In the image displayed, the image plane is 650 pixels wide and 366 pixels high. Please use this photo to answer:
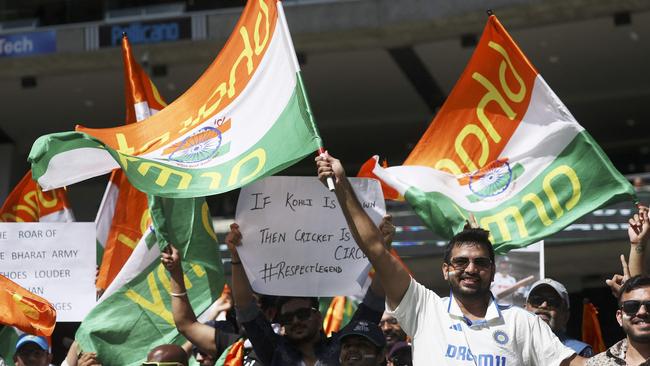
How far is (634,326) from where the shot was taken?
3.88 m

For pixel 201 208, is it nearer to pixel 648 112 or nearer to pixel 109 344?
pixel 109 344

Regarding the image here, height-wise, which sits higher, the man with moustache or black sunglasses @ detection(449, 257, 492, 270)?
black sunglasses @ detection(449, 257, 492, 270)

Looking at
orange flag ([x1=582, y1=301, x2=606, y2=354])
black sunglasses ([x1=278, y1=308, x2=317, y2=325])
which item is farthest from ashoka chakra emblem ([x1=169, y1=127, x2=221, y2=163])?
orange flag ([x1=582, y1=301, x2=606, y2=354])

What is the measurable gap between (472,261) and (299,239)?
4.25 feet

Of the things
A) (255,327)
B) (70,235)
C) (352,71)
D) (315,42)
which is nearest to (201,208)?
(70,235)

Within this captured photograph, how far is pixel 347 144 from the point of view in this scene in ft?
67.6

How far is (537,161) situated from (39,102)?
14.5 meters

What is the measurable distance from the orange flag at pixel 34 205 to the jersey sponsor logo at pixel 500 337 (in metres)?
3.97

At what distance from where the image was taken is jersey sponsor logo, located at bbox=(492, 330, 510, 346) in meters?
3.90

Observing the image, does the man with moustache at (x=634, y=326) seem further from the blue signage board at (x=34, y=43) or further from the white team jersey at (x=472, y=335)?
the blue signage board at (x=34, y=43)

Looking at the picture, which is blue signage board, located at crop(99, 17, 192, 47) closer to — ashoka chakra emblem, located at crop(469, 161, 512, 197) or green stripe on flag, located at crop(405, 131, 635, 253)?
ashoka chakra emblem, located at crop(469, 161, 512, 197)

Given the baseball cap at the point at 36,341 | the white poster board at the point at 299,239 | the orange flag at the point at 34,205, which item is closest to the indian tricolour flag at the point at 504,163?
the white poster board at the point at 299,239

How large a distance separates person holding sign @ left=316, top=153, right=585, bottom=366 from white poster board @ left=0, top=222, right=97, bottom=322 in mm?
2278

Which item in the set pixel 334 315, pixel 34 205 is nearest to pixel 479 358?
pixel 334 315
